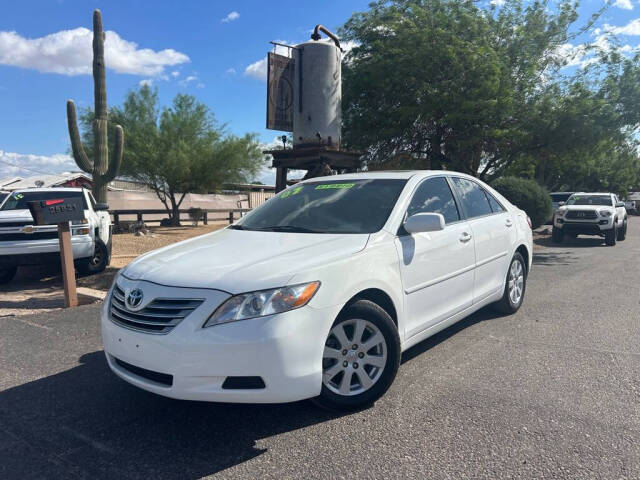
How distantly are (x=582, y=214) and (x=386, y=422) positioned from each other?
46.1 feet

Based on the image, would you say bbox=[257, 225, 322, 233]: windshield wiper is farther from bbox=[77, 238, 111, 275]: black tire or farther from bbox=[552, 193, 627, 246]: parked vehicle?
bbox=[552, 193, 627, 246]: parked vehicle

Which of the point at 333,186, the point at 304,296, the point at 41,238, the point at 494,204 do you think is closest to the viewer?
the point at 304,296

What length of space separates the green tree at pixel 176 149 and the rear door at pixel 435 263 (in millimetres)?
19224

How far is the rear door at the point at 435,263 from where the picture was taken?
3.66 meters

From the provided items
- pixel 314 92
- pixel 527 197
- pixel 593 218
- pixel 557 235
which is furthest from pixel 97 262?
pixel 593 218

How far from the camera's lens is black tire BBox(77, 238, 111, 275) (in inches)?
335

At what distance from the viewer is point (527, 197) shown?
631 inches

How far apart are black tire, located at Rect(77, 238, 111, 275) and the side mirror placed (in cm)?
678

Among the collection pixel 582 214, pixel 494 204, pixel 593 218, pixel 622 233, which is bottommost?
pixel 622 233

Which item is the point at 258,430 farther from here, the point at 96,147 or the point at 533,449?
the point at 96,147

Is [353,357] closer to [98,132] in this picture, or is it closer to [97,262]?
[97,262]

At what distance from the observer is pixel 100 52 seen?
12602 millimetres

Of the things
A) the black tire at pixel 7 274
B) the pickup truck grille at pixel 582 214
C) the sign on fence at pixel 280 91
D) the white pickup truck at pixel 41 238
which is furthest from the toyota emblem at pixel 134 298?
the pickup truck grille at pixel 582 214

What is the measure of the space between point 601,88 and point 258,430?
12728 mm
